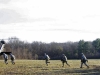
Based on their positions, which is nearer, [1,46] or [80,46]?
[1,46]

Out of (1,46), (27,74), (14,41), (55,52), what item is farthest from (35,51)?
(27,74)

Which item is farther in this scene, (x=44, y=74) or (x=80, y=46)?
(x=80, y=46)

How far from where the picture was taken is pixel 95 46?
5379 inches

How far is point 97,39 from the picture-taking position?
139 meters

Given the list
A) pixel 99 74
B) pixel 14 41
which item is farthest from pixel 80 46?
pixel 99 74

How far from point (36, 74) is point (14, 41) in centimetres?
14065

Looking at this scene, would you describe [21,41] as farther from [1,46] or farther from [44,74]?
[44,74]

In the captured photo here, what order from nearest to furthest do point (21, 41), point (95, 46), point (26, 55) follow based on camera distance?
point (26, 55) → point (95, 46) → point (21, 41)

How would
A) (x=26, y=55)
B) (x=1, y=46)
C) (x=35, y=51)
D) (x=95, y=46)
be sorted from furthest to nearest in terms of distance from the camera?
1. (x=35, y=51)
2. (x=95, y=46)
3. (x=26, y=55)
4. (x=1, y=46)

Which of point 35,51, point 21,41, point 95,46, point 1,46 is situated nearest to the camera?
point 1,46

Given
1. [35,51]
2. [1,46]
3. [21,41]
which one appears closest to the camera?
[1,46]

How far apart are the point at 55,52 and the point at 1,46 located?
300ft

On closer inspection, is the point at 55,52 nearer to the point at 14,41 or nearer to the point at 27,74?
the point at 14,41

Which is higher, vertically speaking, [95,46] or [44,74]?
[95,46]
